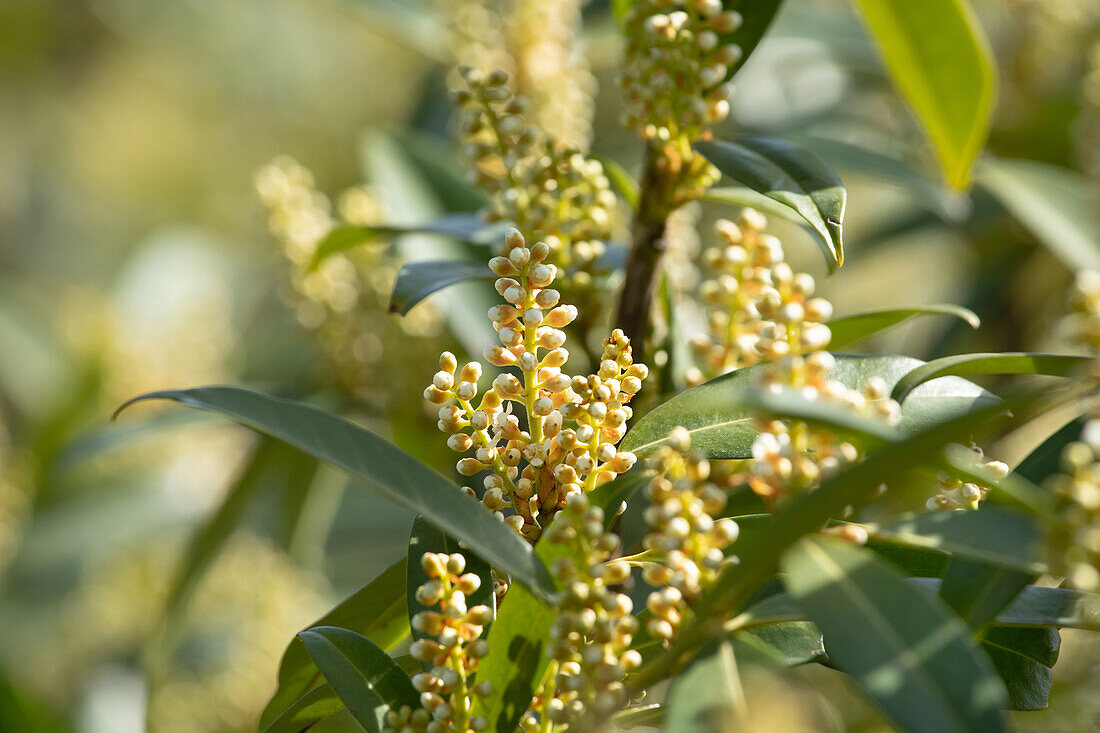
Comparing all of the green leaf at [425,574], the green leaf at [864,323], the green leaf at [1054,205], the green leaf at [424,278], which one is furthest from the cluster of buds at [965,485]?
the green leaf at [1054,205]

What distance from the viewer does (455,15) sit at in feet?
4.02

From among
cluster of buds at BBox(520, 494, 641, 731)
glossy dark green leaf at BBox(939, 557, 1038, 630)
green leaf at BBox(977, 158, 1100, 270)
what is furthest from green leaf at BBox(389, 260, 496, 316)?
green leaf at BBox(977, 158, 1100, 270)

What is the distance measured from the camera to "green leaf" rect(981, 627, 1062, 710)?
22.0 inches

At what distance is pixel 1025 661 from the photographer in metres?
0.57

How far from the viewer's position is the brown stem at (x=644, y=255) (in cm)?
70

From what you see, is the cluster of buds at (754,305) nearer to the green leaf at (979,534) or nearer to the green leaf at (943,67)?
the green leaf at (979,534)

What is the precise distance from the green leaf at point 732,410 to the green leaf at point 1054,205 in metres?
0.62

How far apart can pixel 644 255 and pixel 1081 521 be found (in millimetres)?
384

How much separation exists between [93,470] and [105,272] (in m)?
2.39

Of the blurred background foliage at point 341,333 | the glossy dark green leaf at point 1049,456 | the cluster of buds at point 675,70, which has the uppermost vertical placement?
the cluster of buds at point 675,70

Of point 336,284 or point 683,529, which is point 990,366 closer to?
point 683,529

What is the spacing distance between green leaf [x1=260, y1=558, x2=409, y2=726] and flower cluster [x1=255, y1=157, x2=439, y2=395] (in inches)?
19.3

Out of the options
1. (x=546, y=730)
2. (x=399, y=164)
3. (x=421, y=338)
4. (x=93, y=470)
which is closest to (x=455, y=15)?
(x=399, y=164)

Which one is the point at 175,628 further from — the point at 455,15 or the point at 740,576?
the point at 740,576
